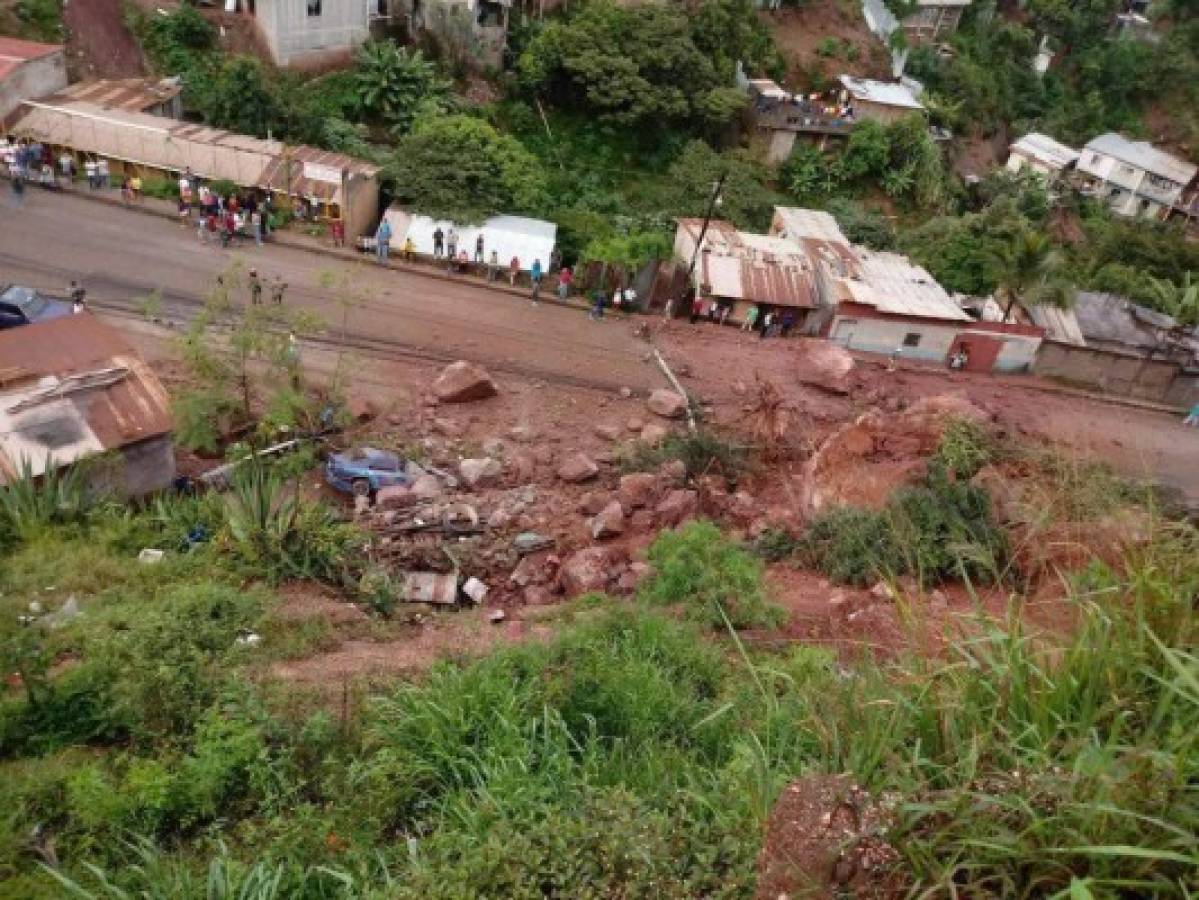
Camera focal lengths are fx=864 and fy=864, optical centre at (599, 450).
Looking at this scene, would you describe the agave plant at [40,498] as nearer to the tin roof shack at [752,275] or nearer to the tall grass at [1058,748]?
the tall grass at [1058,748]

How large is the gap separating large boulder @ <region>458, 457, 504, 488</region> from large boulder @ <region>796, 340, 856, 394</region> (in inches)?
346

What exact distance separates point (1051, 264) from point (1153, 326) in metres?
4.38

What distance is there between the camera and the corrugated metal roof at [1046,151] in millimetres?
42375

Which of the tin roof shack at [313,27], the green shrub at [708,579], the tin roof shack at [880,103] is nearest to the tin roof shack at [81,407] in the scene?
the green shrub at [708,579]

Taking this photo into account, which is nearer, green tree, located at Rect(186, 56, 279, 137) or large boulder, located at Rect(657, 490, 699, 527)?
large boulder, located at Rect(657, 490, 699, 527)

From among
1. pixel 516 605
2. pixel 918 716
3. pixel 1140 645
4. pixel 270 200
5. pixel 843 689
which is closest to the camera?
pixel 1140 645

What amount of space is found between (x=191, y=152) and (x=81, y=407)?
500 inches

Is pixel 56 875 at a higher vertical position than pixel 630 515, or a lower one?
higher

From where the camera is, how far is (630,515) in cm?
1524

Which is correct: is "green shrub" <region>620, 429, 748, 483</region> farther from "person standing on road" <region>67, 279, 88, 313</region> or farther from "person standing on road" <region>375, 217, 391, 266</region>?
"person standing on road" <region>67, 279, 88, 313</region>

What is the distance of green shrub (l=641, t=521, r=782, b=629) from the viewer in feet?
36.4

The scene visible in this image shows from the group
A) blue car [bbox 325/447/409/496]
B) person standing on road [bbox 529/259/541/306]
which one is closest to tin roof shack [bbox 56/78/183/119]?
person standing on road [bbox 529/259/541/306]

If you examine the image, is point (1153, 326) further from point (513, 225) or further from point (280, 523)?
point (280, 523)

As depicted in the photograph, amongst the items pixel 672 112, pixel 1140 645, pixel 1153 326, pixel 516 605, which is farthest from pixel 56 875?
pixel 672 112
